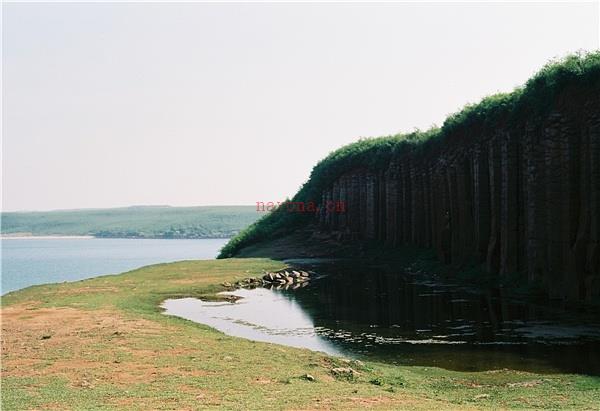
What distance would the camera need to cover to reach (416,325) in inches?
1118

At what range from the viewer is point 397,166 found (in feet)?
214

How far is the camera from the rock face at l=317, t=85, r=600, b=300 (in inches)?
1231

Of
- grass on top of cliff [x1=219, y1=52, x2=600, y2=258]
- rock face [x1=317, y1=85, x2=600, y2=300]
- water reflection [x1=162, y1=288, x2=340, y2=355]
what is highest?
grass on top of cliff [x1=219, y1=52, x2=600, y2=258]

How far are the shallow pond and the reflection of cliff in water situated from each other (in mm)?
30

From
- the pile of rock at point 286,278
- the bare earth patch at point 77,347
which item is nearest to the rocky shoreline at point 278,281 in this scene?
the pile of rock at point 286,278

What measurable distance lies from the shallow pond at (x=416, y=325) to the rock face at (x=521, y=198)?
2461 mm

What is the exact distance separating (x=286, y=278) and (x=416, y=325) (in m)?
20.2

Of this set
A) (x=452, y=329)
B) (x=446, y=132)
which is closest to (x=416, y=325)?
(x=452, y=329)

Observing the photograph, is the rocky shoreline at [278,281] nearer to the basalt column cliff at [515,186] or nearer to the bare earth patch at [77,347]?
→ the basalt column cliff at [515,186]

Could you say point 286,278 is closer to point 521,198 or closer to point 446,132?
point 521,198

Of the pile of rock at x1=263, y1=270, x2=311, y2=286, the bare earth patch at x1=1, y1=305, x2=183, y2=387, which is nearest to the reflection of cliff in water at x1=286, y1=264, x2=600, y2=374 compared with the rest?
the pile of rock at x1=263, y1=270, x2=311, y2=286

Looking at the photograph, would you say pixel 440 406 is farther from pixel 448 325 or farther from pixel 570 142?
pixel 570 142

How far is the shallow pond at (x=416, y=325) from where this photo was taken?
21875mm

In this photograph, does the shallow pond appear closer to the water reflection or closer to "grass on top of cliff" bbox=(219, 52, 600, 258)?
the water reflection
